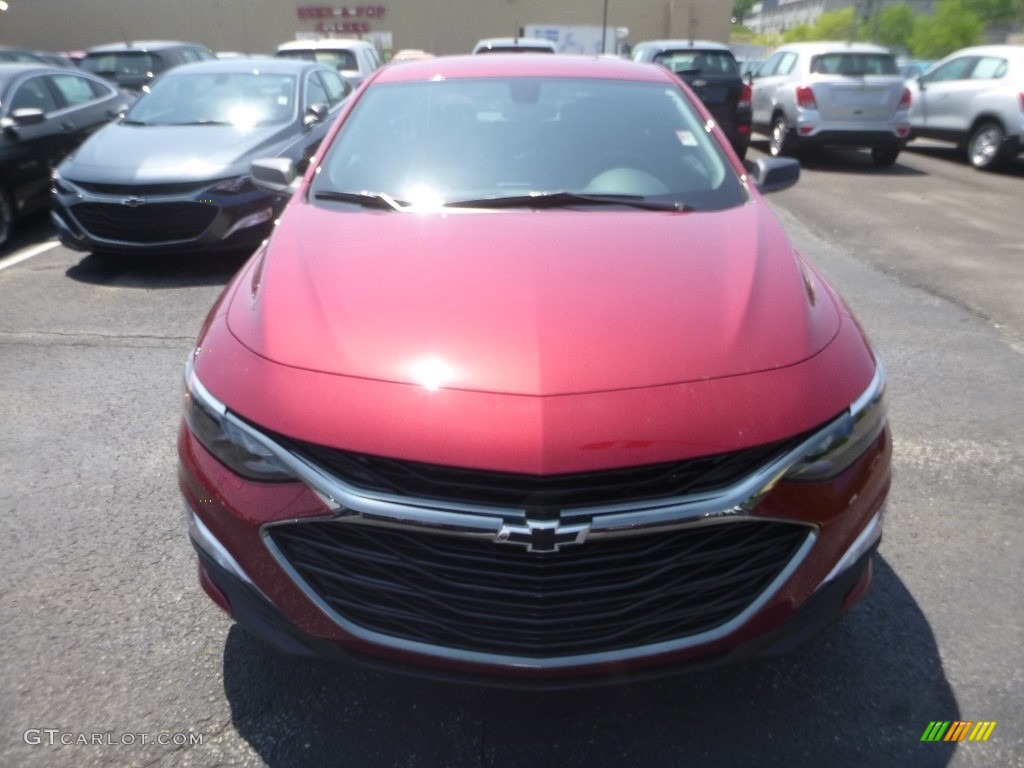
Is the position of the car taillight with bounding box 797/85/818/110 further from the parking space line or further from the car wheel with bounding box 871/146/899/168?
the parking space line

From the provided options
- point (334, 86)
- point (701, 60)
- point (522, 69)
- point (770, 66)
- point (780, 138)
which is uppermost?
point (522, 69)

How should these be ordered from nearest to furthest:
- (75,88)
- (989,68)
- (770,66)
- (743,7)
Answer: (75,88) → (989,68) → (770,66) → (743,7)

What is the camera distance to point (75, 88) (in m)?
9.08

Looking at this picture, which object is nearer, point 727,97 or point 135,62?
point 727,97

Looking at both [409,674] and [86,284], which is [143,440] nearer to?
[409,674]

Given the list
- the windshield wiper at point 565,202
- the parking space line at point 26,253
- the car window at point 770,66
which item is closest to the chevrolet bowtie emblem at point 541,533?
the windshield wiper at point 565,202

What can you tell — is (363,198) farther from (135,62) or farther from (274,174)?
(135,62)

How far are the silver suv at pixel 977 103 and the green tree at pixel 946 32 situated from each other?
2333 cm

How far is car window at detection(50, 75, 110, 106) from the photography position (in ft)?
28.8

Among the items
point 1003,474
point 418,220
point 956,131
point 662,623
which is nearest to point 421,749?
point 662,623

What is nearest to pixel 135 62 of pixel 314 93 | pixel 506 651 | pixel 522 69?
pixel 314 93

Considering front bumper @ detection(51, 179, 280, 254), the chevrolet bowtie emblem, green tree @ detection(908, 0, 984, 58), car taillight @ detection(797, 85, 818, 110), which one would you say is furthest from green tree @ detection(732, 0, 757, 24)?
the chevrolet bowtie emblem

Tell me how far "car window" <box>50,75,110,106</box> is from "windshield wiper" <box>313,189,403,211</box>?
6966 mm

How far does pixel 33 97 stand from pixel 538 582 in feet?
27.3
